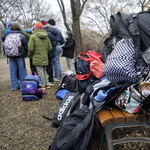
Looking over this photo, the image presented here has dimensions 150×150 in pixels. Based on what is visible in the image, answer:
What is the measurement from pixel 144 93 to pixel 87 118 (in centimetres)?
65

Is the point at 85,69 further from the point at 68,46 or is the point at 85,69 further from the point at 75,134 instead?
the point at 68,46

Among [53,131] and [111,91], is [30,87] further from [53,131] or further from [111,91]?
[111,91]

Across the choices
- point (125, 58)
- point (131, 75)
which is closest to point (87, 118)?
point (131, 75)

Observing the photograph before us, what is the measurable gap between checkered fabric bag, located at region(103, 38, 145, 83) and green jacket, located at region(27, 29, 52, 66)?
7.73 ft

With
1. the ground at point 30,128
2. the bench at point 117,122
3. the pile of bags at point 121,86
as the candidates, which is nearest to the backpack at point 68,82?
the ground at point 30,128

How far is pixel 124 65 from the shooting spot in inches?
59.2

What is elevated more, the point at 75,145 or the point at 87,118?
the point at 87,118

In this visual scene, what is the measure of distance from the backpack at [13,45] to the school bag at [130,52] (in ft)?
8.73

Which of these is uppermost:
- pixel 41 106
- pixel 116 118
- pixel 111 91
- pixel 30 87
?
pixel 111 91

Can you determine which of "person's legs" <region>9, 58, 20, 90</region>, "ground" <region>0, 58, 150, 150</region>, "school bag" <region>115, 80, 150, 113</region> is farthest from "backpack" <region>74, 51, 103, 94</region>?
"person's legs" <region>9, 58, 20, 90</region>

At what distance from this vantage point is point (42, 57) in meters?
3.60

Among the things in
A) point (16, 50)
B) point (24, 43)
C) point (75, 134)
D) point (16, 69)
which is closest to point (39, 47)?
point (24, 43)

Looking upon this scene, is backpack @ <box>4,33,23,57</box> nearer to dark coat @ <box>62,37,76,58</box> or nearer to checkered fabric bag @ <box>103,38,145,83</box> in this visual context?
dark coat @ <box>62,37,76,58</box>

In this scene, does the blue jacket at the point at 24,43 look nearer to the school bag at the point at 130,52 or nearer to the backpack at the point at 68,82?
the backpack at the point at 68,82
